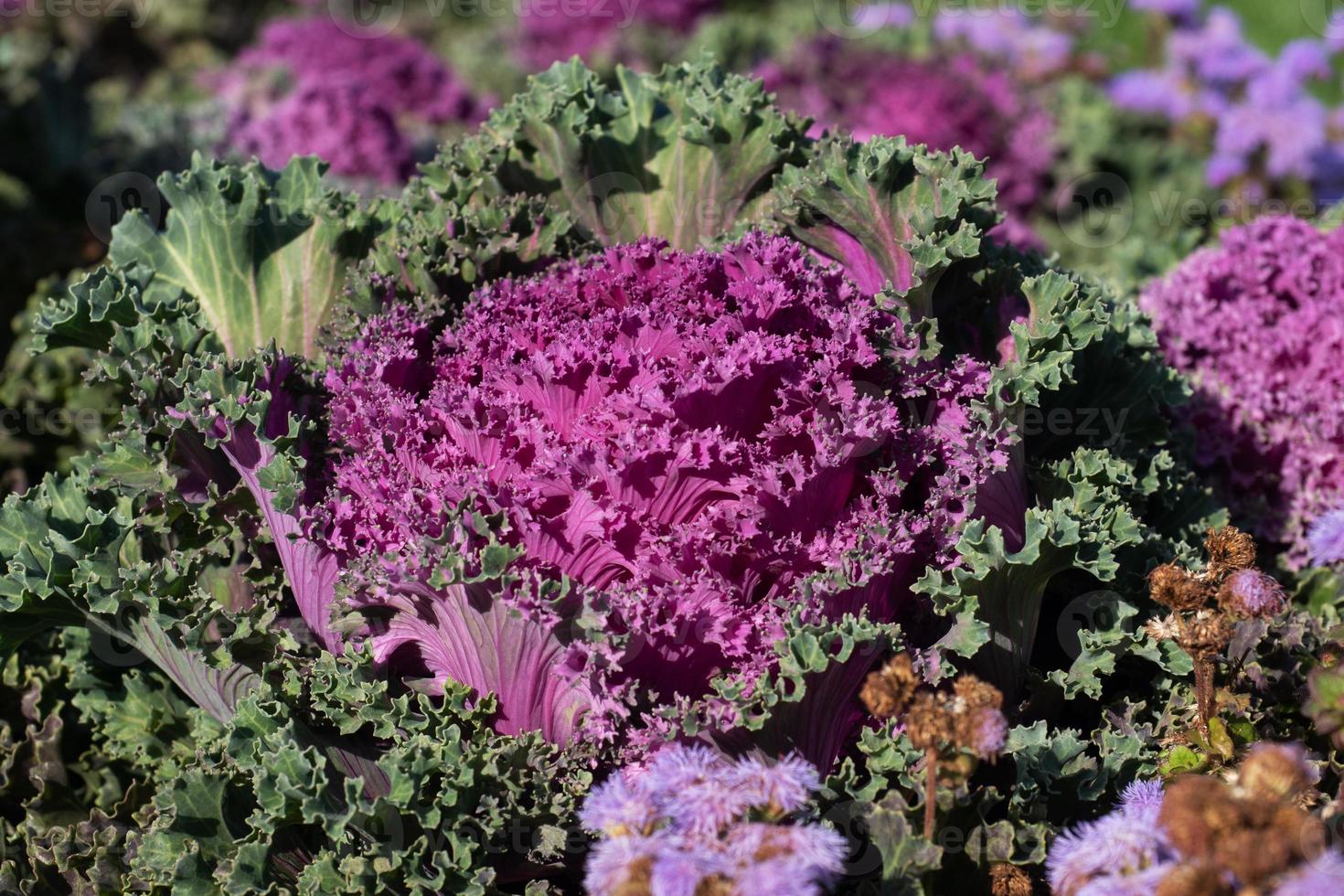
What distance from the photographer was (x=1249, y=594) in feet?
8.86

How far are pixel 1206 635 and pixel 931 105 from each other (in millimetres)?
5135

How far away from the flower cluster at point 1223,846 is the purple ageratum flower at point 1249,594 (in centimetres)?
49

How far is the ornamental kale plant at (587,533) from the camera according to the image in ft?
9.04

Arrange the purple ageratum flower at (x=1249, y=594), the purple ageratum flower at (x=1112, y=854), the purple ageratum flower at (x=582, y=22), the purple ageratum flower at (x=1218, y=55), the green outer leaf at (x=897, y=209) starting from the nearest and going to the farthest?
1. the purple ageratum flower at (x=1112, y=854)
2. the purple ageratum flower at (x=1249, y=594)
3. the green outer leaf at (x=897, y=209)
4. the purple ageratum flower at (x=1218, y=55)
5. the purple ageratum flower at (x=582, y=22)

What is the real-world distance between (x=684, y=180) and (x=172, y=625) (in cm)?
185

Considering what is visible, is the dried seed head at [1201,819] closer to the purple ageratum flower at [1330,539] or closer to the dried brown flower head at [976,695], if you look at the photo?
the dried brown flower head at [976,695]

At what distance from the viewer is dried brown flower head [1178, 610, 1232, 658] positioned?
272cm

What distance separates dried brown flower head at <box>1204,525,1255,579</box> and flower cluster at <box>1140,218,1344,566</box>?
4.01 feet

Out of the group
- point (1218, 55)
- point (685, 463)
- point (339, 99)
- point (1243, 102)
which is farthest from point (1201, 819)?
point (1218, 55)

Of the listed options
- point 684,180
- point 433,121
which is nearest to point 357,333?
point 684,180

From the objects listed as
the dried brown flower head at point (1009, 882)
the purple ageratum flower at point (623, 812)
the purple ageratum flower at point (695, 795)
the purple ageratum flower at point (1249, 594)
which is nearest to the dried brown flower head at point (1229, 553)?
the purple ageratum flower at point (1249, 594)

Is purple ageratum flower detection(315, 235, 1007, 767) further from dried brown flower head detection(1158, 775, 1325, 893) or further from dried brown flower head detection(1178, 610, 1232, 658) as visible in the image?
dried brown flower head detection(1158, 775, 1325, 893)

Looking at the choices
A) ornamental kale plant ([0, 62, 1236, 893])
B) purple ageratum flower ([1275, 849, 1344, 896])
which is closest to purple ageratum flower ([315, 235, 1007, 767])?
ornamental kale plant ([0, 62, 1236, 893])

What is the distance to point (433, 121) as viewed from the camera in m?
7.97
